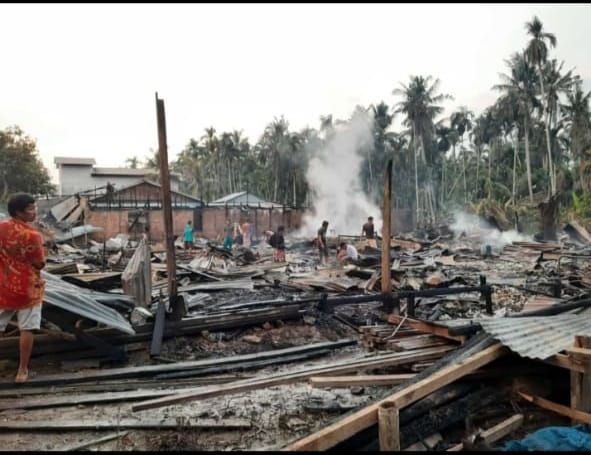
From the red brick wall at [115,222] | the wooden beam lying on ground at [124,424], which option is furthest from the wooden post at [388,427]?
the red brick wall at [115,222]

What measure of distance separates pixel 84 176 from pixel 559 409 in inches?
1759

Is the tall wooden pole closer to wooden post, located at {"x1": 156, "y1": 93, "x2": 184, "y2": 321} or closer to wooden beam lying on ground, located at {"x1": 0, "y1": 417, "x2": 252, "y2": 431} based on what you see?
wooden post, located at {"x1": 156, "y1": 93, "x2": 184, "y2": 321}

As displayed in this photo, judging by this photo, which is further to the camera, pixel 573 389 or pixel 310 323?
pixel 310 323

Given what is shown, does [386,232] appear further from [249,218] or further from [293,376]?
[249,218]

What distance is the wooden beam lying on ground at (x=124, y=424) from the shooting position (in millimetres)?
3156

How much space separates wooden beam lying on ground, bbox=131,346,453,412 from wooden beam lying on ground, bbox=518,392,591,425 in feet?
2.90

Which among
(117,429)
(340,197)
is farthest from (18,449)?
(340,197)

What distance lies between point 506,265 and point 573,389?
11663 millimetres

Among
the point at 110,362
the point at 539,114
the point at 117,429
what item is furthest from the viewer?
the point at 539,114

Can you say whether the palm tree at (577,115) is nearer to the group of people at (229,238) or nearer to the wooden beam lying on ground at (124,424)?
the group of people at (229,238)

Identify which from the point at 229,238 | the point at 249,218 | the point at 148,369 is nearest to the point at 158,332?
the point at 148,369

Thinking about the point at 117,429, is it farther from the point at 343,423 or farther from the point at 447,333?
the point at 447,333

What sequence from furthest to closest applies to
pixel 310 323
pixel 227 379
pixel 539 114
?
pixel 539 114 → pixel 310 323 → pixel 227 379

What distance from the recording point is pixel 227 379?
4.12m
